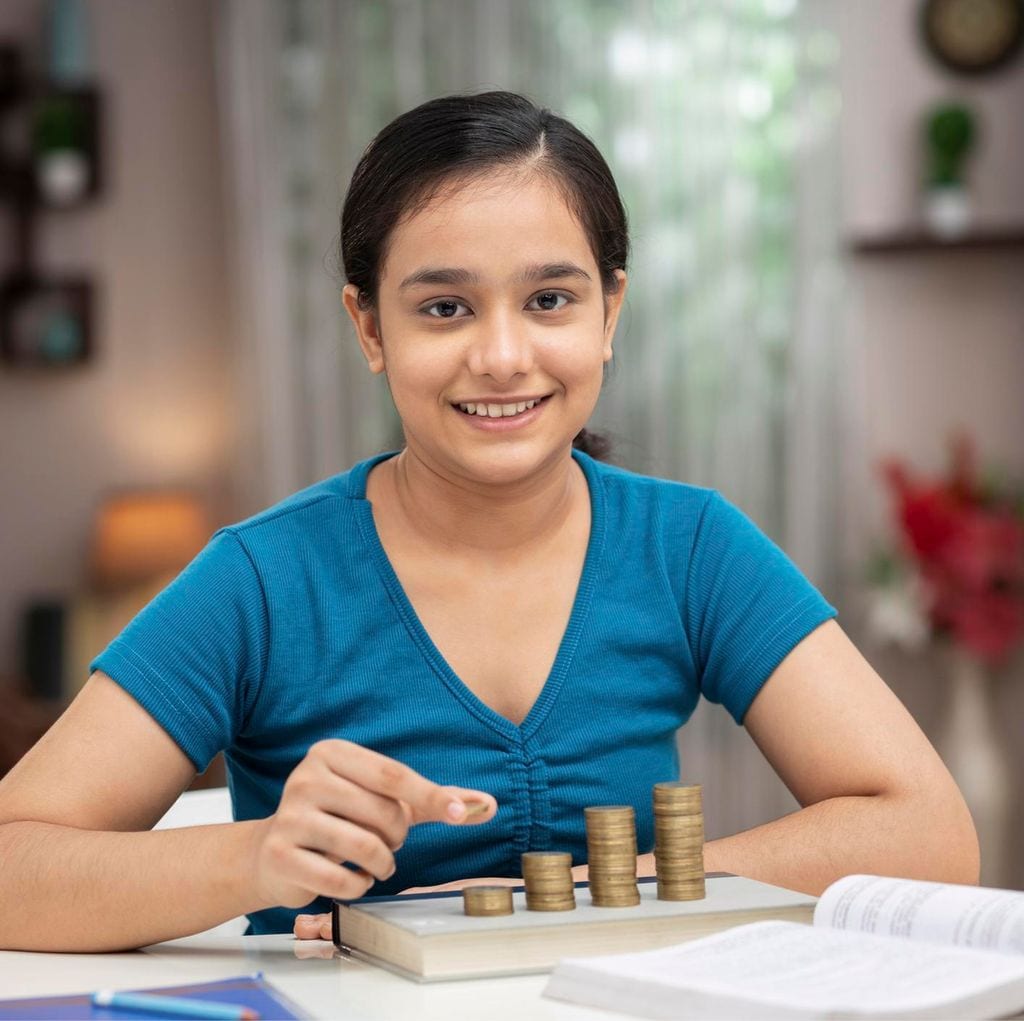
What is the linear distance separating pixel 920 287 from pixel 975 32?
68 cm

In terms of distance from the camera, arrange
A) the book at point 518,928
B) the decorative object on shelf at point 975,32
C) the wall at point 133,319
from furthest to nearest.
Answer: the wall at point 133,319
the decorative object on shelf at point 975,32
the book at point 518,928

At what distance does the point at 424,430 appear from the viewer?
1.39 metres

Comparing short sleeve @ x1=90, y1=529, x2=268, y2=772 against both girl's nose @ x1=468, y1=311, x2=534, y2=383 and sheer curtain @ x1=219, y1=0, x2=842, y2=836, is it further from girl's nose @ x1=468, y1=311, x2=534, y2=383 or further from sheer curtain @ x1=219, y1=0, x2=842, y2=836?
sheer curtain @ x1=219, y1=0, x2=842, y2=836

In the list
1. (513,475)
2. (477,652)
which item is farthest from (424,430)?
(477,652)

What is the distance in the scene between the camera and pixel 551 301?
137 centimetres

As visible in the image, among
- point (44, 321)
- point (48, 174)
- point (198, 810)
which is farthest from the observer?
point (44, 321)

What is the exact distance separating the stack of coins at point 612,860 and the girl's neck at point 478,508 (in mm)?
428

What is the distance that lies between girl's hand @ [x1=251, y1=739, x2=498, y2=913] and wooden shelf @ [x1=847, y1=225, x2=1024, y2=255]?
337 centimetres

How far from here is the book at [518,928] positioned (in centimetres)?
99

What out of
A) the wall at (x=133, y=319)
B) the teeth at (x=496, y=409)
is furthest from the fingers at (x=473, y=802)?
the wall at (x=133, y=319)

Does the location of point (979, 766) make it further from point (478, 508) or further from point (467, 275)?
point (467, 275)

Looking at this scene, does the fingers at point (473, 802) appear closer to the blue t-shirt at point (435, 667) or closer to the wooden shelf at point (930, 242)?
the blue t-shirt at point (435, 667)

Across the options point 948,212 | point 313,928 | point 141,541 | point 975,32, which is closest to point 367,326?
point 313,928

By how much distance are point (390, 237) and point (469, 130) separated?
4.5 inches
